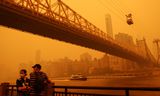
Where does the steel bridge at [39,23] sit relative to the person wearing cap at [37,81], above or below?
above

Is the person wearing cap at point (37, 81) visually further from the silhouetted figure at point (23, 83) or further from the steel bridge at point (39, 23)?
the steel bridge at point (39, 23)

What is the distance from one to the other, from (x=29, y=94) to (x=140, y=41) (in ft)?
286

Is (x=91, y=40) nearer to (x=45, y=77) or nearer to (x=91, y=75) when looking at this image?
(x=45, y=77)

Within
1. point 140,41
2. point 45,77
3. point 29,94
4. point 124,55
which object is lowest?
Answer: point 29,94

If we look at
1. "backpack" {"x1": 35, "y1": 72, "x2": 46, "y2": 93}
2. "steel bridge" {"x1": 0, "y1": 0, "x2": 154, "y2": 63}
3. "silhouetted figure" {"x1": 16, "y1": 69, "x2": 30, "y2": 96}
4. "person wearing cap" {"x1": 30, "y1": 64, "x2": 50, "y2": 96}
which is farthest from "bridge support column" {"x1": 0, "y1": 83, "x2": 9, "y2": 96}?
"steel bridge" {"x1": 0, "y1": 0, "x2": 154, "y2": 63}

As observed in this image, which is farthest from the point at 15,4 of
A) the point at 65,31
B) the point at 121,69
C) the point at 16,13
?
the point at 121,69

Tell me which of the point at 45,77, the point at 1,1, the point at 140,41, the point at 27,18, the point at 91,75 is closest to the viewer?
the point at 45,77

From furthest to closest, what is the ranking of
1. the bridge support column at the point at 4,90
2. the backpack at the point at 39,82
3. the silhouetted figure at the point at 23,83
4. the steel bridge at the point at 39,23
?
the steel bridge at the point at 39,23 → the bridge support column at the point at 4,90 → the silhouetted figure at the point at 23,83 → the backpack at the point at 39,82

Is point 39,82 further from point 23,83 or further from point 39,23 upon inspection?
point 39,23

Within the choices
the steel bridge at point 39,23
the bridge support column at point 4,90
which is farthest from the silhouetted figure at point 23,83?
the steel bridge at point 39,23

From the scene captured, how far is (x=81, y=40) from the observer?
2911cm

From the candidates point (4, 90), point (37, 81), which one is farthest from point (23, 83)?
point (4, 90)

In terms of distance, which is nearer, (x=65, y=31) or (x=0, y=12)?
(x=0, y=12)

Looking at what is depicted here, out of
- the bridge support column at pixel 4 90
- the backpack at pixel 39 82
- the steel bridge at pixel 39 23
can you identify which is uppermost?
the steel bridge at pixel 39 23
